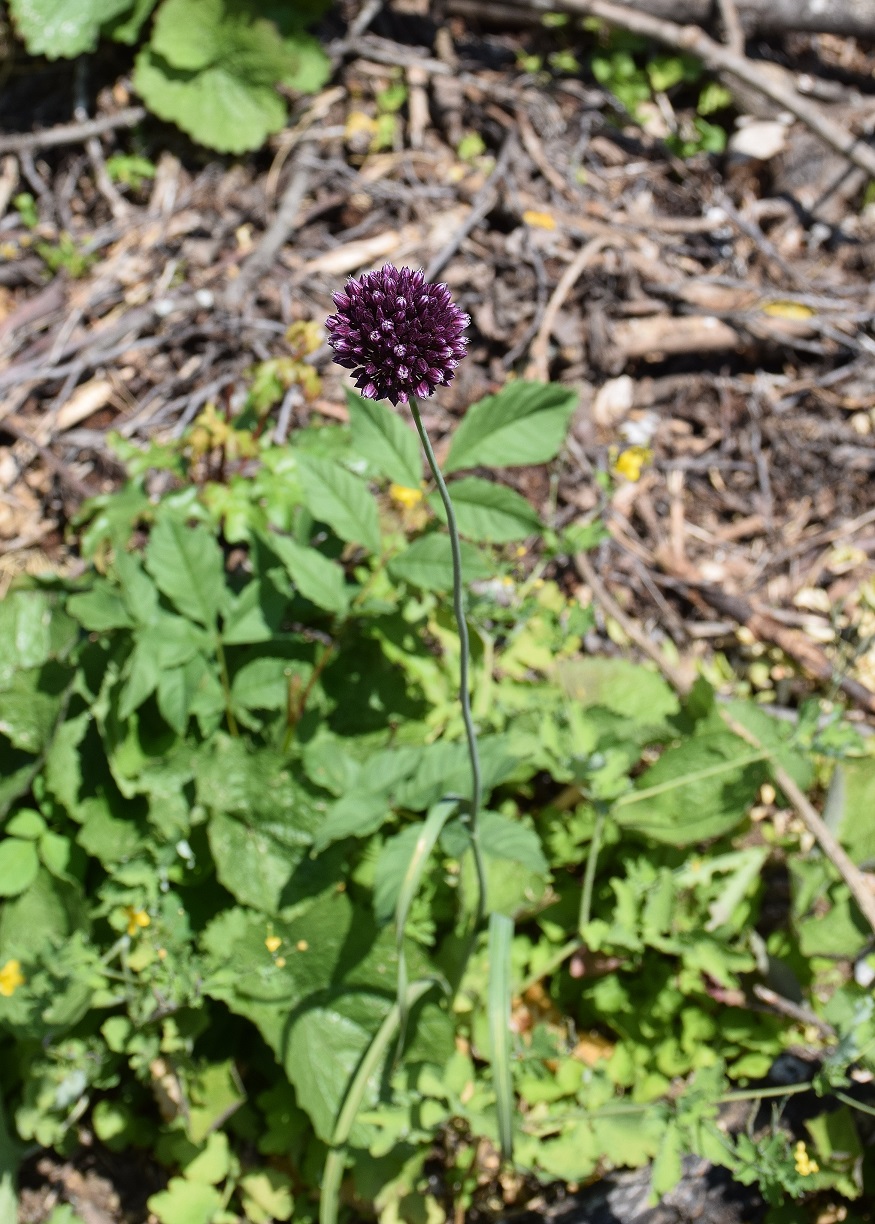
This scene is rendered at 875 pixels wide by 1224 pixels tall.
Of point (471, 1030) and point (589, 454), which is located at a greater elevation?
point (589, 454)

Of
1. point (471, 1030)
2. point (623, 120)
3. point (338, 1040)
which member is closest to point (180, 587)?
point (338, 1040)

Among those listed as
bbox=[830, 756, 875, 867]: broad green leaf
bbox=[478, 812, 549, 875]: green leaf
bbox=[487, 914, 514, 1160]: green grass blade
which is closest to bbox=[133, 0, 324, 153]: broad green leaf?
bbox=[478, 812, 549, 875]: green leaf

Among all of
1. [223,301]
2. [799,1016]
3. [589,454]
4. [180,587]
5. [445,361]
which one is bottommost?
[799,1016]

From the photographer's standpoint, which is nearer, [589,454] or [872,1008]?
[872,1008]

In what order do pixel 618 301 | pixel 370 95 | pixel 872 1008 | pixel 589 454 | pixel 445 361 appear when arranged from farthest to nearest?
pixel 370 95 → pixel 618 301 → pixel 589 454 → pixel 872 1008 → pixel 445 361

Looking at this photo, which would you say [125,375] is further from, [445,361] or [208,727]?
[445,361]

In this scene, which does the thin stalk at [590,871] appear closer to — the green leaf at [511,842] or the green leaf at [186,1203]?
the green leaf at [511,842]
